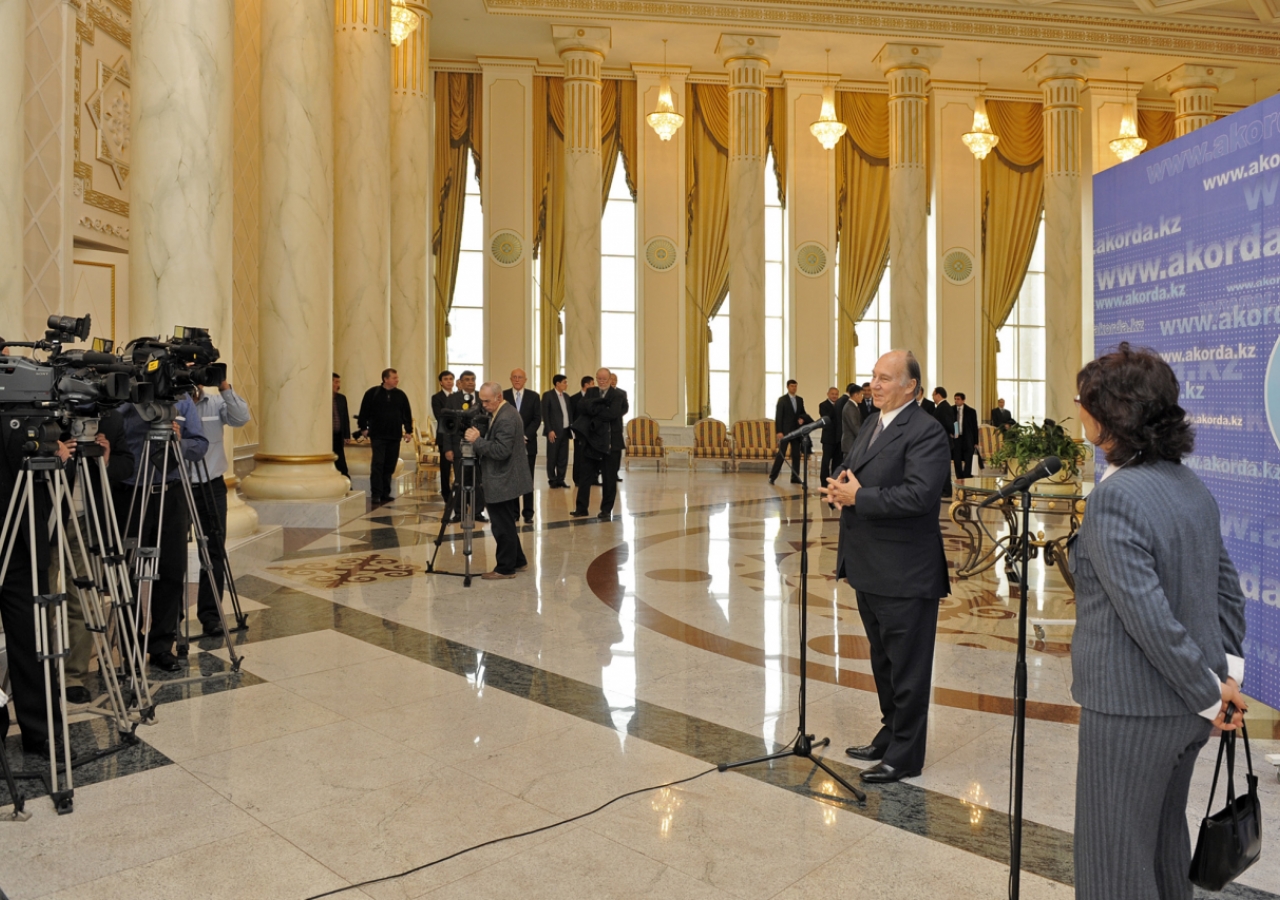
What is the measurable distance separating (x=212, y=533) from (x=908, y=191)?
52.6 feet

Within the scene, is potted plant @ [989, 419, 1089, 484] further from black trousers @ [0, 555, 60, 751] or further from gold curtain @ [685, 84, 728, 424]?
gold curtain @ [685, 84, 728, 424]

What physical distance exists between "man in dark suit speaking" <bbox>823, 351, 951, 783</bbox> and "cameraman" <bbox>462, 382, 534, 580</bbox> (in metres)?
3.83

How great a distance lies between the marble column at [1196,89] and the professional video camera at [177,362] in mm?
20013

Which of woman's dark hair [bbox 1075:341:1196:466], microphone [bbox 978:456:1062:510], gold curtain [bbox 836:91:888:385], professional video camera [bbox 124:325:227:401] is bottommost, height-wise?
microphone [bbox 978:456:1062:510]

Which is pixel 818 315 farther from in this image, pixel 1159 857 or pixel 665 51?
pixel 1159 857

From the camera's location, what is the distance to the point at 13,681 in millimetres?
3613

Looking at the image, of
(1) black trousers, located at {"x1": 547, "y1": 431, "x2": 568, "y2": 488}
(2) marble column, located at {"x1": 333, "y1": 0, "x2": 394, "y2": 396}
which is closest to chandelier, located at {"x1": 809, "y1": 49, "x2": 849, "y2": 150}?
(1) black trousers, located at {"x1": 547, "y1": 431, "x2": 568, "y2": 488}

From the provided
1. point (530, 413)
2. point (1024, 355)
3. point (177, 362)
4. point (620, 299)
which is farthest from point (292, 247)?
point (1024, 355)

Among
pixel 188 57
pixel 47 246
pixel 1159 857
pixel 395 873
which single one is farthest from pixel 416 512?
pixel 1159 857

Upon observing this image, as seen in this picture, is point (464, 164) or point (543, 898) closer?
point (543, 898)

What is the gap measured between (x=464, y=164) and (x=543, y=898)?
60.2ft

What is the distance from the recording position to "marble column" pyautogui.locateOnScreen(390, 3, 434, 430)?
15086 millimetres

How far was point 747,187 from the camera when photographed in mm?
18234

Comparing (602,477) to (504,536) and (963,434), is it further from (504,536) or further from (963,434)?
(963,434)
